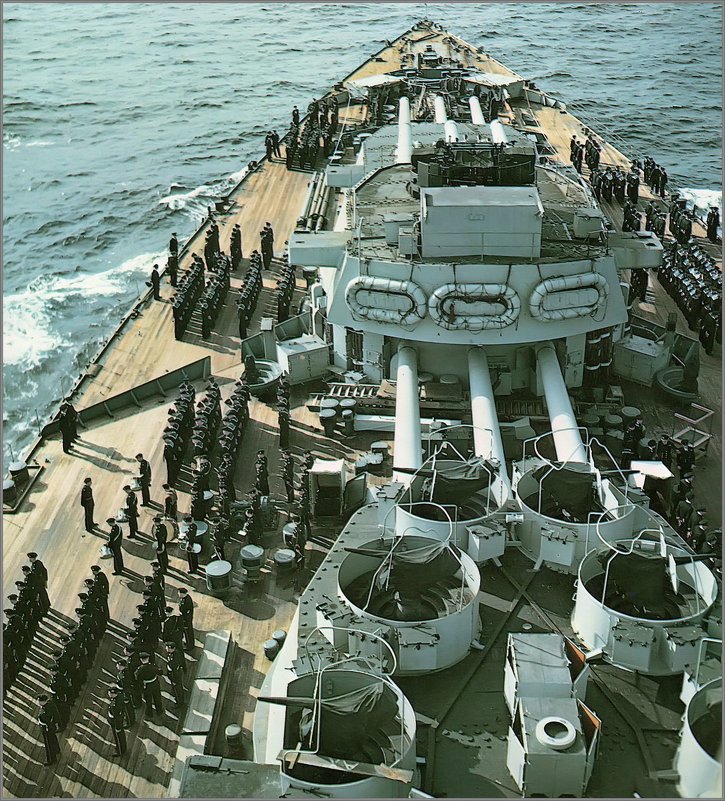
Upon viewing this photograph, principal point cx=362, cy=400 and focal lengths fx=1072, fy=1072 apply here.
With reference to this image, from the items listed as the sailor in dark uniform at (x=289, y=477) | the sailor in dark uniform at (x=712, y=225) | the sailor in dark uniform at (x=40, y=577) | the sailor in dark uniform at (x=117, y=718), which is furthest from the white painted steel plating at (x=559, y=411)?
the sailor in dark uniform at (x=712, y=225)

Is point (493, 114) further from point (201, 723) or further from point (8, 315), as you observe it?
point (201, 723)

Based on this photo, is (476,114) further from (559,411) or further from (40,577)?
(40,577)

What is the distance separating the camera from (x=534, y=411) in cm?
1702

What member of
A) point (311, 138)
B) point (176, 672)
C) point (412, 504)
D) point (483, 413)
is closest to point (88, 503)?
point (176, 672)

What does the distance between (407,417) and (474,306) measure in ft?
7.96

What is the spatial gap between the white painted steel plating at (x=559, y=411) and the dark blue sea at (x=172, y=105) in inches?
452

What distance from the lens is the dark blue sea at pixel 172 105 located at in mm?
30375

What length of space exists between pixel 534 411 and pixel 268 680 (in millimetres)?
7308

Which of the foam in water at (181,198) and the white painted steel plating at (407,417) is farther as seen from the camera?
the foam in water at (181,198)

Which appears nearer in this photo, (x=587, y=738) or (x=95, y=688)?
(x=587, y=738)

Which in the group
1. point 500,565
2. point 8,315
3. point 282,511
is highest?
point 500,565


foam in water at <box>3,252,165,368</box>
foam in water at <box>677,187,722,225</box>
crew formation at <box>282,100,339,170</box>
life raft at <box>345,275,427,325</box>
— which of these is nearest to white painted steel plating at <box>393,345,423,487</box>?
life raft at <box>345,275,427,325</box>

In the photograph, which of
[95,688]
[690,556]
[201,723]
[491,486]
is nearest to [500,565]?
[491,486]

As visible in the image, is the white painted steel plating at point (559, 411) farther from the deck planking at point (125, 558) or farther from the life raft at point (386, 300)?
the deck planking at point (125, 558)
